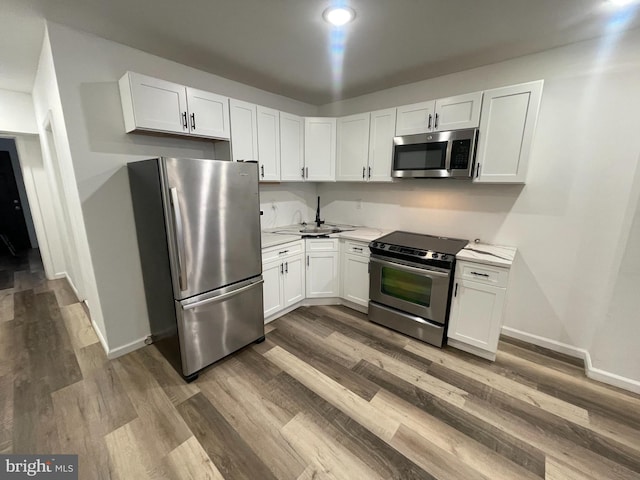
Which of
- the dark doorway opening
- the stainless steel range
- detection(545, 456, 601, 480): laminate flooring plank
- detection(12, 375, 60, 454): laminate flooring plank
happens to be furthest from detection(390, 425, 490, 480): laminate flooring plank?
the dark doorway opening

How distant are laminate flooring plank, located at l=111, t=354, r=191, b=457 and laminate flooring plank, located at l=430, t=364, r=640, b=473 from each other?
2000mm

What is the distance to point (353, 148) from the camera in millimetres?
3215

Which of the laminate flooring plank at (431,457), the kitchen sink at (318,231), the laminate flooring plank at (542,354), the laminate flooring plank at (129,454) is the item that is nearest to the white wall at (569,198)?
the laminate flooring plank at (542,354)

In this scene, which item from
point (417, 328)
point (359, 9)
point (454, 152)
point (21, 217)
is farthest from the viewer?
point (21, 217)

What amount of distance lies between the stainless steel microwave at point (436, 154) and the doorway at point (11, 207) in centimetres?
791

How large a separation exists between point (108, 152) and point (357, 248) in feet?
8.13

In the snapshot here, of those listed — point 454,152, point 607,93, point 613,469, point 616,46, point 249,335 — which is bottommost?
point 613,469

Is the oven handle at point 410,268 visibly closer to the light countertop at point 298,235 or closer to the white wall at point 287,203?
the light countertop at point 298,235

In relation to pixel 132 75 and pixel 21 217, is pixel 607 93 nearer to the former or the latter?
pixel 132 75

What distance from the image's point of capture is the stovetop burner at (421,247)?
238 cm

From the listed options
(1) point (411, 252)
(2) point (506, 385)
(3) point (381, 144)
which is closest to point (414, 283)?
(1) point (411, 252)

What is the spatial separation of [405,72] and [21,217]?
327 inches

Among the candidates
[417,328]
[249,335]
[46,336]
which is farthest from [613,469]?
[46,336]

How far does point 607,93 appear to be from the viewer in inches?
80.3
